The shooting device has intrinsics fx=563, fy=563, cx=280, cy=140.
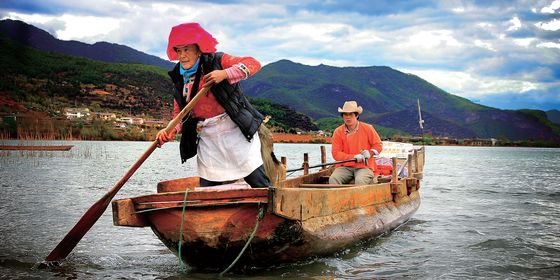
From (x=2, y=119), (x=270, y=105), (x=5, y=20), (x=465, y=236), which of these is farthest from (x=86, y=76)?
(x=465, y=236)

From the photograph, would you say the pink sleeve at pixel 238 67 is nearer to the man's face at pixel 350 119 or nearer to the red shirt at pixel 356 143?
the man's face at pixel 350 119

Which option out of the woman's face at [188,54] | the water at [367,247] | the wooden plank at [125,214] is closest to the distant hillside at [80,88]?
the water at [367,247]

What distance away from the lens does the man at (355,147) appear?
1030 cm

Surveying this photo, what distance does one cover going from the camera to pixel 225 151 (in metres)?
6.24

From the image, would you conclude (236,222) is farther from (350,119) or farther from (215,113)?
(350,119)

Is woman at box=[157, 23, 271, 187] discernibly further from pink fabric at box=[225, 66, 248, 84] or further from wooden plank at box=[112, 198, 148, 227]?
wooden plank at box=[112, 198, 148, 227]

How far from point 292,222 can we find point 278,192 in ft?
1.85

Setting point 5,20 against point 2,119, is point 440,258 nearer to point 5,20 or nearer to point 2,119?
point 2,119

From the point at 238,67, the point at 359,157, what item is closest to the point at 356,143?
the point at 359,157

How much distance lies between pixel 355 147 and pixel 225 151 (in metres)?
4.82

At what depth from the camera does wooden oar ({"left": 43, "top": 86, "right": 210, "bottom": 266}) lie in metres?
5.92

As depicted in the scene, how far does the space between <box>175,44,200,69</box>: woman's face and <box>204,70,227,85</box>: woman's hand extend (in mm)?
408

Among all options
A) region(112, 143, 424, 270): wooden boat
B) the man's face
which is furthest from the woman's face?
the man's face

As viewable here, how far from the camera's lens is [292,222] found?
6.23 metres
